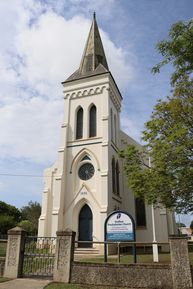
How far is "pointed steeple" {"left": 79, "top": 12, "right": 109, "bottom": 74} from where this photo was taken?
29.0 metres

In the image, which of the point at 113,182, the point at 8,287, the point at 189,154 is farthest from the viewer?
the point at 113,182

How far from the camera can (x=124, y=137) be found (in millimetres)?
28312

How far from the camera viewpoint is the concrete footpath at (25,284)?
8.05 m

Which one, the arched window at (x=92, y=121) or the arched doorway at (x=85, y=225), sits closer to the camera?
the arched doorway at (x=85, y=225)

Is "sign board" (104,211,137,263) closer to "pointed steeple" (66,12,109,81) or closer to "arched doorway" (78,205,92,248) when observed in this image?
"arched doorway" (78,205,92,248)

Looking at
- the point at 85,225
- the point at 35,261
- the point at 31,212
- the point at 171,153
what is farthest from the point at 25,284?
the point at 31,212

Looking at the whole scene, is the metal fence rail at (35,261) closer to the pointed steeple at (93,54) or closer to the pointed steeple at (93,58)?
the pointed steeple at (93,58)

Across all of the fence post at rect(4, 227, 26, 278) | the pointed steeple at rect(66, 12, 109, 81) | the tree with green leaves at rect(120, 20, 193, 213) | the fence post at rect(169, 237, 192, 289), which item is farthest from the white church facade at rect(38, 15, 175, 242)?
the fence post at rect(169, 237, 192, 289)

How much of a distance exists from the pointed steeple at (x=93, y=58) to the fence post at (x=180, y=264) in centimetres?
2105

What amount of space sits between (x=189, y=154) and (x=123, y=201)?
48.3 feet

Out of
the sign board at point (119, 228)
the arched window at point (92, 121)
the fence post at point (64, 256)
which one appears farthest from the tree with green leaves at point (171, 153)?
the arched window at point (92, 121)

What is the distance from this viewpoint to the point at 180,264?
7.99 metres

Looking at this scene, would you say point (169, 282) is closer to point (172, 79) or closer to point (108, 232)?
point (108, 232)

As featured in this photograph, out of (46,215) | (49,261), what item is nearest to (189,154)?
(49,261)
